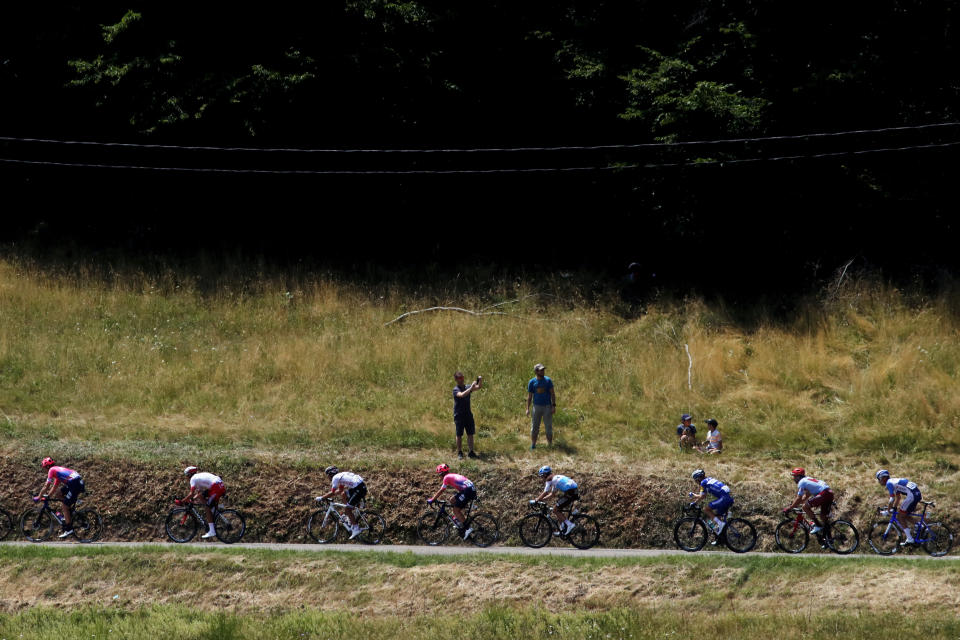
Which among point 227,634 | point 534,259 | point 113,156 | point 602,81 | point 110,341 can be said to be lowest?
point 227,634

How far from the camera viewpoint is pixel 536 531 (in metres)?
18.8

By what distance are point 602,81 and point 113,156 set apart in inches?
598

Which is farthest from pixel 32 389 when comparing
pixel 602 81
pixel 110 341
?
pixel 602 81

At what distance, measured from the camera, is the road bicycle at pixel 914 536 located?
18.1 m

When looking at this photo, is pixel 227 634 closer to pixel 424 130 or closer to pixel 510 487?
pixel 510 487

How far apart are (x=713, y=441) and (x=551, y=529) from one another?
479 centimetres

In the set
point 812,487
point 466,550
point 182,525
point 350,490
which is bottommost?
point 182,525

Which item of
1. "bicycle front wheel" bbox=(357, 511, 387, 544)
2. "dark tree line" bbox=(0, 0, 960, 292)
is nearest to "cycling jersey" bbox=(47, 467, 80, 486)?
"bicycle front wheel" bbox=(357, 511, 387, 544)

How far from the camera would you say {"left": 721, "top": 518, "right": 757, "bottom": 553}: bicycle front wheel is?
60.3ft

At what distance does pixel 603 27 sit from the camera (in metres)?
30.5

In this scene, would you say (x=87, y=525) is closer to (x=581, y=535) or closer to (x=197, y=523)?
(x=197, y=523)

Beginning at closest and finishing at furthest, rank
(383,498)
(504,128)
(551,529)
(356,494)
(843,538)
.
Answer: (843,538)
(551,529)
(356,494)
(383,498)
(504,128)

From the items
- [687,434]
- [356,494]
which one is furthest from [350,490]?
[687,434]

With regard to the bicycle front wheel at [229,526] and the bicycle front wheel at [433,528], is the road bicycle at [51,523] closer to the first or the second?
the bicycle front wheel at [229,526]
